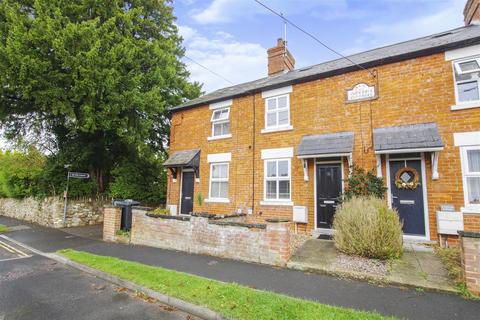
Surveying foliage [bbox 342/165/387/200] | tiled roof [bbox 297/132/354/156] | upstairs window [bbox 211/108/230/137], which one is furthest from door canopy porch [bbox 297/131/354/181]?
upstairs window [bbox 211/108/230/137]

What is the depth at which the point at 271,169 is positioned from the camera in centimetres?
1039

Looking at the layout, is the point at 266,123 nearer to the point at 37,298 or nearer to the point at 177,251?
the point at 177,251

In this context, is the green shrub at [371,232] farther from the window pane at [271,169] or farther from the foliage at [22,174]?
the foliage at [22,174]

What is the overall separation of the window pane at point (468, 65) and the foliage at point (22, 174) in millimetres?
20439

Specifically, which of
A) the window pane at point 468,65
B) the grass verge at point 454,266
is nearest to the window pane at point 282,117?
the window pane at point 468,65

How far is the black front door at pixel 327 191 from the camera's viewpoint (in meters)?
8.88

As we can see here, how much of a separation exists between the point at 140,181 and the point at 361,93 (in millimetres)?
13460

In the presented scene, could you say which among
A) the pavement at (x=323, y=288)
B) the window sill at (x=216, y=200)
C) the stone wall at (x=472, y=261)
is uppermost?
the window sill at (x=216, y=200)

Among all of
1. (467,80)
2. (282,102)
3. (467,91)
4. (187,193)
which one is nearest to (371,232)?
(467,91)

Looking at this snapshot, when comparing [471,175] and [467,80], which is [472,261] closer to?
[471,175]

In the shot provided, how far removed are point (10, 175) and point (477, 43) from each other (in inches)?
1026

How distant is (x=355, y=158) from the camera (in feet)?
28.3

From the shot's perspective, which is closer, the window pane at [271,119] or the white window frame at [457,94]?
the white window frame at [457,94]

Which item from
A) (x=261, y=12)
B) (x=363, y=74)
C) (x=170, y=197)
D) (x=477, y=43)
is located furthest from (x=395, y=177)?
(x=170, y=197)
